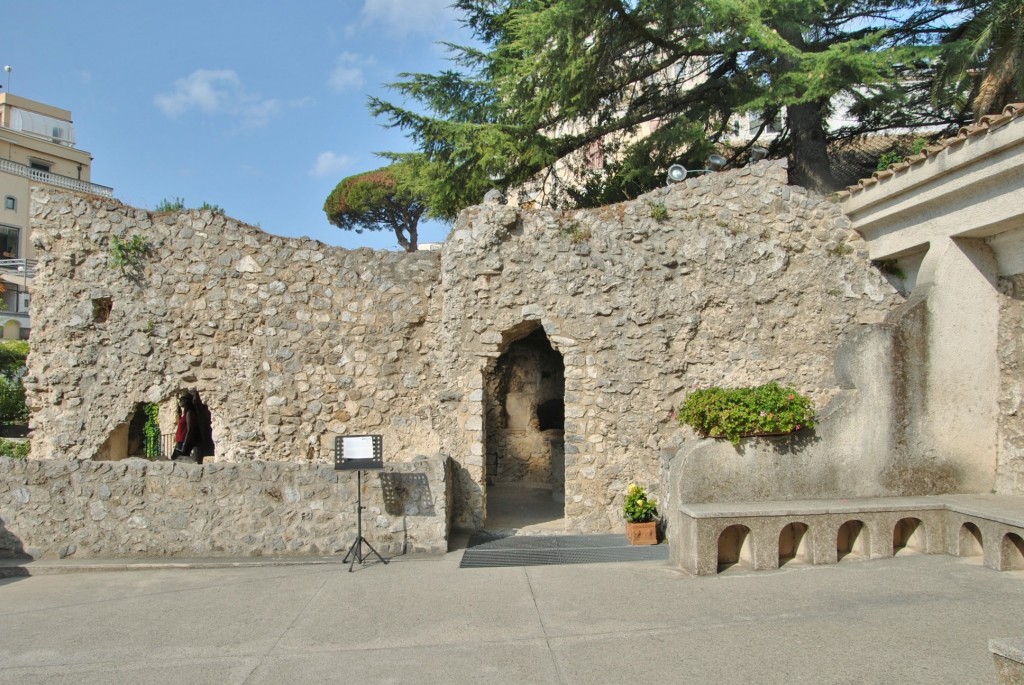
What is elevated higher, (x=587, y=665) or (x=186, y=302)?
(x=186, y=302)

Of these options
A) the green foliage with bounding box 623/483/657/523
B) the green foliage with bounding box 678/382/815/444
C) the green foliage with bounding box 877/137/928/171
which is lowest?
the green foliage with bounding box 623/483/657/523

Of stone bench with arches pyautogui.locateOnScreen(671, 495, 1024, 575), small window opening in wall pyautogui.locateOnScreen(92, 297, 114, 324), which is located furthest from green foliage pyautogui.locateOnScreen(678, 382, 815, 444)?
small window opening in wall pyautogui.locateOnScreen(92, 297, 114, 324)

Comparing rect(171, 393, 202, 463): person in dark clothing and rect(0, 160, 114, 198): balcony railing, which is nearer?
rect(171, 393, 202, 463): person in dark clothing

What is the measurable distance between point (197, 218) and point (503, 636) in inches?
329

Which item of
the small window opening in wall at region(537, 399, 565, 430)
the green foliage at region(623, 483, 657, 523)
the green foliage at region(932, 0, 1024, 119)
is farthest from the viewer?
the small window opening in wall at region(537, 399, 565, 430)

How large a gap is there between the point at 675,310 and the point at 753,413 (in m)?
2.28

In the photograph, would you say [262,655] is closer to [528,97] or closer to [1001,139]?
[1001,139]

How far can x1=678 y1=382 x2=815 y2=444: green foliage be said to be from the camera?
8312 mm

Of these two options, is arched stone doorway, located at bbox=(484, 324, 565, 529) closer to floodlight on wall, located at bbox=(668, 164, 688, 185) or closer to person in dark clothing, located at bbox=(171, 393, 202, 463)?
floodlight on wall, located at bbox=(668, 164, 688, 185)

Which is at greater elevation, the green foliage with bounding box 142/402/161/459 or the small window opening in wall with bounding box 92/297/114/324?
the small window opening in wall with bounding box 92/297/114/324

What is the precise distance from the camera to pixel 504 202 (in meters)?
11.7

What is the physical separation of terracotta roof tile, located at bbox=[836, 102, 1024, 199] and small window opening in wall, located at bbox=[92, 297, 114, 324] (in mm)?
10717

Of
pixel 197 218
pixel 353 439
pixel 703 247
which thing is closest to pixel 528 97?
pixel 703 247

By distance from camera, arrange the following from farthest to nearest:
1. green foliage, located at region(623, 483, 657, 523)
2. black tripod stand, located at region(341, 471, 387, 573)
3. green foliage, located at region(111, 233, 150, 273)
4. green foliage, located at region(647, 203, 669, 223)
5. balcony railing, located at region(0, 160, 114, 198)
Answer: balcony railing, located at region(0, 160, 114, 198)
green foliage, located at region(111, 233, 150, 273)
green foliage, located at region(647, 203, 669, 223)
green foliage, located at region(623, 483, 657, 523)
black tripod stand, located at region(341, 471, 387, 573)
